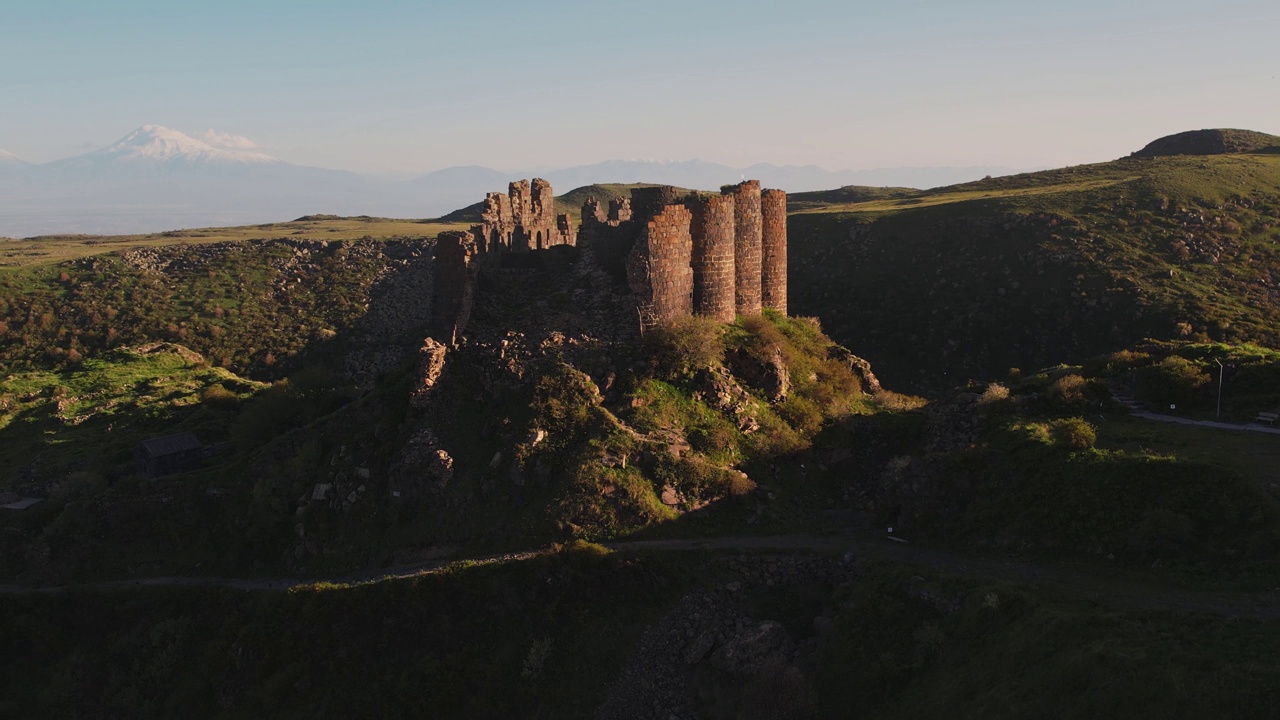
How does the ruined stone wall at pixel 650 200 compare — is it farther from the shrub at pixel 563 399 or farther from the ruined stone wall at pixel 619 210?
the shrub at pixel 563 399

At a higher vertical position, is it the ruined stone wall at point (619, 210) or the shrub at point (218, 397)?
the ruined stone wall at point (619, 210)

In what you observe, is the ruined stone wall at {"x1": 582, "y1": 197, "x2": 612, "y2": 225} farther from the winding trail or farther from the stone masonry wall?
the winding trail

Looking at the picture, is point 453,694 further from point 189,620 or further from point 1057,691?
point 1057,691

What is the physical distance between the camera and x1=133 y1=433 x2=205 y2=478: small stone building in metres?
31.1

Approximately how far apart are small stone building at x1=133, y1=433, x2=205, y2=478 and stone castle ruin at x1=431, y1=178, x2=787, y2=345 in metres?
11.0

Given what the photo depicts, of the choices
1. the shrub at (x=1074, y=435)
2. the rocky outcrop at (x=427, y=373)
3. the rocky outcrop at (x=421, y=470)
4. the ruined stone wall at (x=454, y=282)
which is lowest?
the rocky outcrop at (x=421, y=470)

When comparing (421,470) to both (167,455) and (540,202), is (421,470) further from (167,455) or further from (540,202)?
(540,202)

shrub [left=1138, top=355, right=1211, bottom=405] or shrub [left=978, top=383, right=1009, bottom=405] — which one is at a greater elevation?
shrub [left=1138, top=355, right=1211, bottom=405]

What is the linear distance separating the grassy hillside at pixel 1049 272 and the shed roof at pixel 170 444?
3072cm

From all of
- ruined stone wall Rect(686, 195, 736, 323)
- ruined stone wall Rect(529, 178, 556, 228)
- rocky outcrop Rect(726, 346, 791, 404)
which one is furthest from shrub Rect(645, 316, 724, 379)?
ruined stone wall Rect(529, 178, 556, 228)

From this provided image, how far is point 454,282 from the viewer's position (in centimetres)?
2706

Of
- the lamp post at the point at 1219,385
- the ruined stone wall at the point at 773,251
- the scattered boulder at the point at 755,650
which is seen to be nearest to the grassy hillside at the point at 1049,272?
the ruined stone wall at the point at 773,251

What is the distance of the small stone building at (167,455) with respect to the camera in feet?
102

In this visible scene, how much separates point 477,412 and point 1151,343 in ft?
72.3
